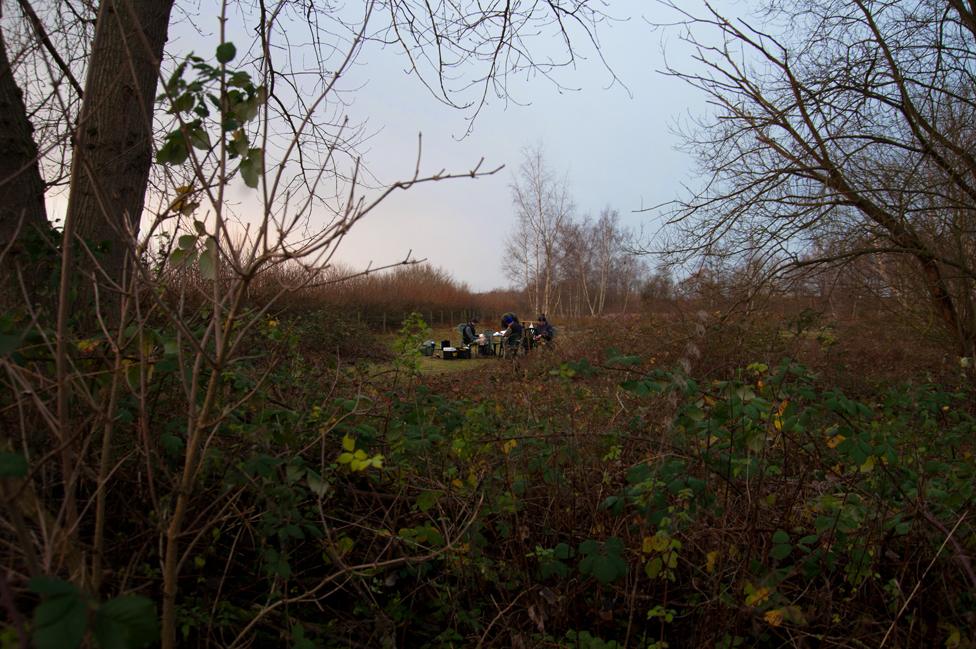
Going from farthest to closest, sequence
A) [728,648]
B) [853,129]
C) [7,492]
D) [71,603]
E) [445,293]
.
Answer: [445,293]
[853,129]
[728,648]
[7,492]
[71,603]

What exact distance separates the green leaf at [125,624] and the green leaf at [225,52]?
3.49ft

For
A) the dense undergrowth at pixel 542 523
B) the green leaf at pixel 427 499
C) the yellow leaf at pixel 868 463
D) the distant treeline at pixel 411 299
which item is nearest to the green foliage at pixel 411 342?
the dense undergrowth at pixel 542 523

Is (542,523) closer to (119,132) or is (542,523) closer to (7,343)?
(7,343)

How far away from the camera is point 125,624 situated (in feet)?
3.02

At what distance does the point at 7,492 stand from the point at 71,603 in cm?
27

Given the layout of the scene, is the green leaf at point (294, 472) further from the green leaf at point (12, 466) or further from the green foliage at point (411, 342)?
the green foliage at point (411, 342)

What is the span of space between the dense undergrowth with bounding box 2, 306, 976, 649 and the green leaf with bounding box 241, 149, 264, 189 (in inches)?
28.9

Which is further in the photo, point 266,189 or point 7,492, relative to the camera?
point 266,189

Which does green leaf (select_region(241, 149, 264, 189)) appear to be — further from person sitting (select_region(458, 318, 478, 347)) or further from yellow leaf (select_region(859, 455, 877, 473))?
person sitting (select_region(458, 318, 478, 347))

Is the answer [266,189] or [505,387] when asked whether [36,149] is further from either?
[505,387]

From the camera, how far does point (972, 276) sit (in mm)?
7418

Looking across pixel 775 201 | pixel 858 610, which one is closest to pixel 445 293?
pixel 775 201

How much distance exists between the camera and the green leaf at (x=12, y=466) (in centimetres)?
95

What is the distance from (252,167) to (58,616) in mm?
974
